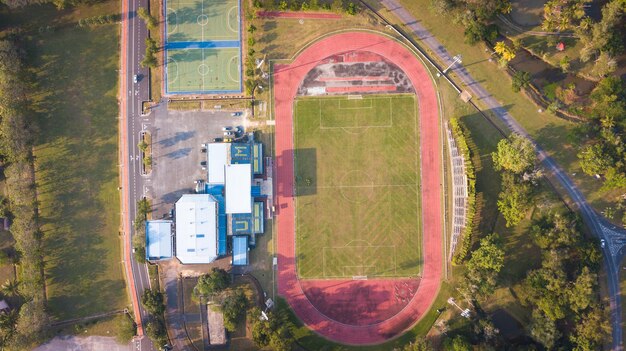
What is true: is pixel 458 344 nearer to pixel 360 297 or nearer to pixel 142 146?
pixel 360 297

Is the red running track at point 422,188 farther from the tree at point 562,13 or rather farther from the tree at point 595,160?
the tree at point 595,160

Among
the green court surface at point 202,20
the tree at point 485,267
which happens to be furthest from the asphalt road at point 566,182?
the green court surface at point 202,20

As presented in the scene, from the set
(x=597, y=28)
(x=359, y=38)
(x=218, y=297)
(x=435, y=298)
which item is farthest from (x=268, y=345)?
(x=597, y=28)

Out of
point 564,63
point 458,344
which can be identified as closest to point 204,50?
point 564,63

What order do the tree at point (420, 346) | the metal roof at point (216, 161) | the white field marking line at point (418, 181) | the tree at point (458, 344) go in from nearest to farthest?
1. the tree at point (458, 344)
2. the tree at point (420, 346)
3. the metal roof at point (216, 161)
4. the white field marking line at point (418, 181)

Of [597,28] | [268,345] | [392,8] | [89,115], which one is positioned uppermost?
[392,8]

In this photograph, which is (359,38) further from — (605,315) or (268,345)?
(605,315)
